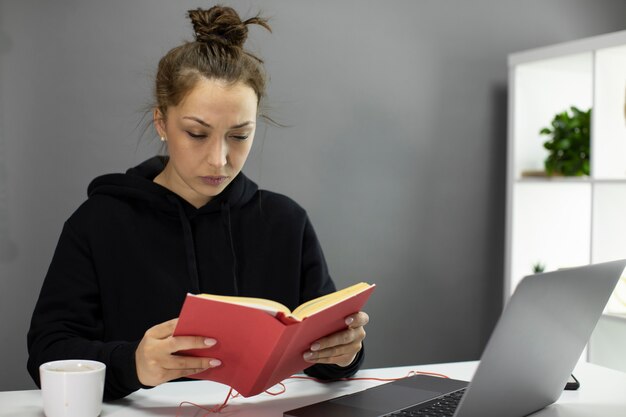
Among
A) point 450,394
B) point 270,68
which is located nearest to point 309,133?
point 270,68

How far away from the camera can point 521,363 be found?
1.05m

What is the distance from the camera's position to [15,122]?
7.58 feet

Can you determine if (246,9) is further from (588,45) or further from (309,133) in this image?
(588,45)

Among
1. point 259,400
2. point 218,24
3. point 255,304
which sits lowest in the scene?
point 259,400

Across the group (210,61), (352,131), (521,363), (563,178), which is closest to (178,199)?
(210,61)

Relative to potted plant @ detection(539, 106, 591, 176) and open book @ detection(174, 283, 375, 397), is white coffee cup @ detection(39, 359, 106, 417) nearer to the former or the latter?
open book @ detection(174, 283, 375, 397)

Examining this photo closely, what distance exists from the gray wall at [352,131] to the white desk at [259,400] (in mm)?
1207

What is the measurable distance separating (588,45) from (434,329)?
4.25 ft

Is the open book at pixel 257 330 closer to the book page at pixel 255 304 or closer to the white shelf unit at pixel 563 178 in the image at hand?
the book page at pixel 255 304

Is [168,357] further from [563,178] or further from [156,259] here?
[563,178]

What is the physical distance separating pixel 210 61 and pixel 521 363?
→ 0.86 metres

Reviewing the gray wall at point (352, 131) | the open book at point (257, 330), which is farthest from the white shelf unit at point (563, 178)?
the open book at point (257, 330)

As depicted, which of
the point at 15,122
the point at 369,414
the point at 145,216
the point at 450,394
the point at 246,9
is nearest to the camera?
the point at 369,414

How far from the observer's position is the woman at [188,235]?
1419mm
